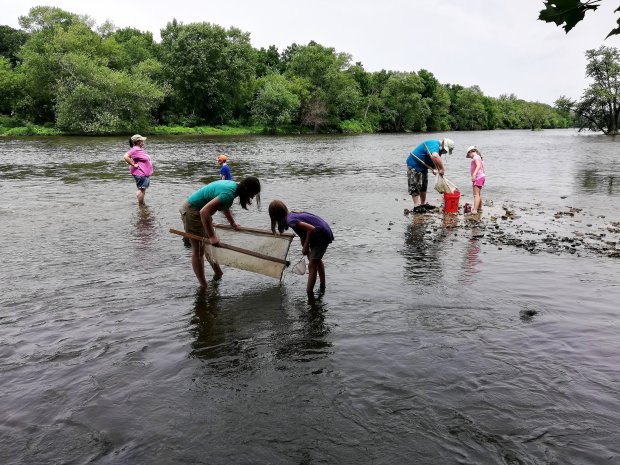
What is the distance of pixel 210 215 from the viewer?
23.3 ft

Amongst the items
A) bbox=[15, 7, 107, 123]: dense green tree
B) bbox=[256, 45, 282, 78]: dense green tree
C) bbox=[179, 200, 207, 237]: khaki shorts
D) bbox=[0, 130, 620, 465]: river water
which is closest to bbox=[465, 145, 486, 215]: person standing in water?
bbox=[0, 130, 620, 465]: river water

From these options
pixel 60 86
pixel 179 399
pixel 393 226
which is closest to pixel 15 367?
pixel 179 399

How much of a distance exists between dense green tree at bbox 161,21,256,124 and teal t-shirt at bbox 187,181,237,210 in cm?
7527

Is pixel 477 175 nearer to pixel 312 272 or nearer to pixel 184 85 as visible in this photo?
pixel 312 272

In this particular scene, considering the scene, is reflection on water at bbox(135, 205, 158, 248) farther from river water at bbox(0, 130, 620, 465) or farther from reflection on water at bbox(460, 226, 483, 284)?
reflection on water at bbox(460, 226, 483, 284)

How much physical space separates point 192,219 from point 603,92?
→ 85594mm

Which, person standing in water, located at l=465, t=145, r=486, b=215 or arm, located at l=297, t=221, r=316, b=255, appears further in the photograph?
person standing in water, located at l=465, t=145, r=486, b=215

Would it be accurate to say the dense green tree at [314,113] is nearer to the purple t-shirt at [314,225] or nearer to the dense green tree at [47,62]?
the dense green tree at [47,62]

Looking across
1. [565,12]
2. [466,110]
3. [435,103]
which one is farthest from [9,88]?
[466,110]

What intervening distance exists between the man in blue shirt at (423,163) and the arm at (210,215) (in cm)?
807

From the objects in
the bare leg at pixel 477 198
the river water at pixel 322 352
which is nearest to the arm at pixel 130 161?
the river water at pixel 322 352

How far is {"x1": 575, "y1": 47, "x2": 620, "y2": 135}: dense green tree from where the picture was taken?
250ft

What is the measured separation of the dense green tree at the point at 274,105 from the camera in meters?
79.3

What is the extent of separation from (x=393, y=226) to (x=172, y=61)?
7692 cm
